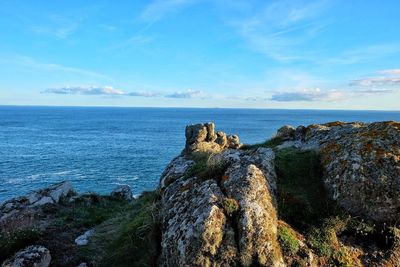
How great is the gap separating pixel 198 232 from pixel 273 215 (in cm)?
246

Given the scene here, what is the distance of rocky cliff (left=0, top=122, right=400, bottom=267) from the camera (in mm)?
9930

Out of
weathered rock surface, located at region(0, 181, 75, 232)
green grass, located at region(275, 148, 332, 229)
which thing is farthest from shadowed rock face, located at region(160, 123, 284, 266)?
weathered rock surface, located at region(0, 181, 75, 232)

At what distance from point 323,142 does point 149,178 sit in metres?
52.3

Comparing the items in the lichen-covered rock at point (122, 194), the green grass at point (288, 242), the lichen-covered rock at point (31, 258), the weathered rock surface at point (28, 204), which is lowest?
the lichen-covered rock at point (122, 194)

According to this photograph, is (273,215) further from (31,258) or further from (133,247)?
(31,258)

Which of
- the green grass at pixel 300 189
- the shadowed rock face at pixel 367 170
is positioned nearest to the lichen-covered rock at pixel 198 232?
the green grass at pixel 300 189

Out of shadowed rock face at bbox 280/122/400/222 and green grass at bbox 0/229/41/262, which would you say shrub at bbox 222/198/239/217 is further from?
green grass at bbox 0/229/41/262

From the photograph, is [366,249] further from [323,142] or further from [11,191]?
[11,191]

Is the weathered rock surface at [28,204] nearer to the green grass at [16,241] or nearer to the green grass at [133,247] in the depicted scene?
the green grass at [16,241]

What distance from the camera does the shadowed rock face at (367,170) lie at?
11289mm

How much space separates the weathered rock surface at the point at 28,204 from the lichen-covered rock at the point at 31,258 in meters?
5.15

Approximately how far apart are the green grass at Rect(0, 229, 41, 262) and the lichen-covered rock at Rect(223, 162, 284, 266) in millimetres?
7827

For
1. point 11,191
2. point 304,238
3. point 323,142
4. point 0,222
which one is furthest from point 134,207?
point 11,191

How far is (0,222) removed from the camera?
18.7 metres
